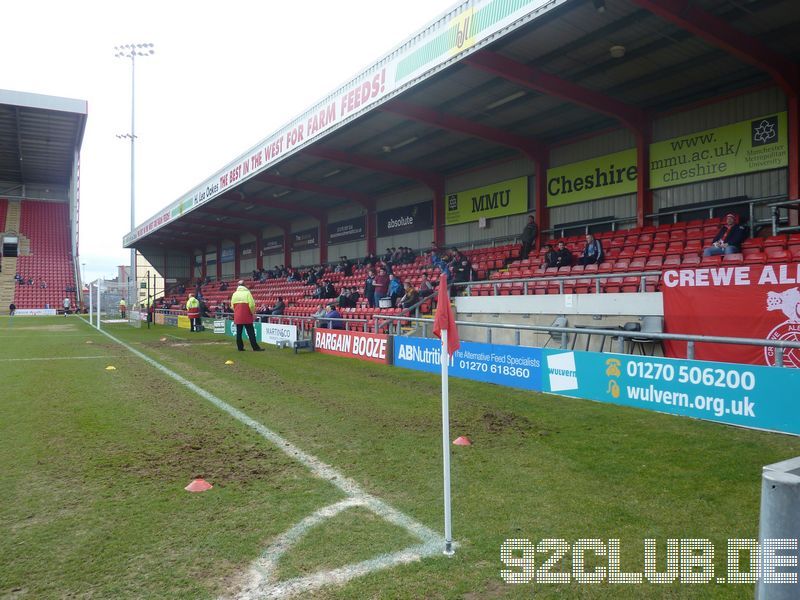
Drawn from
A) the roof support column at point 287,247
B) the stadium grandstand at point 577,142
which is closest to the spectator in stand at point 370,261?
the stadium grandstand at point 577,142

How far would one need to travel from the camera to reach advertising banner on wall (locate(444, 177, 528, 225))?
19500 millimetres

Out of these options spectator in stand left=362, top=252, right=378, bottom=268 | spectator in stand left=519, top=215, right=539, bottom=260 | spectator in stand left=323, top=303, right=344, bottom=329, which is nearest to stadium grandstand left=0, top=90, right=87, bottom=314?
spectator in stand left=362, top=252, right=378, bottom=268

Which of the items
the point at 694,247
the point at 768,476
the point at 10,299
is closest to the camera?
the point at 768,476

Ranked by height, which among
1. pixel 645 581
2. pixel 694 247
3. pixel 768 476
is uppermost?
pixel 694 247

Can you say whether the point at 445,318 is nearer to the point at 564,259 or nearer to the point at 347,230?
the point at 564,259

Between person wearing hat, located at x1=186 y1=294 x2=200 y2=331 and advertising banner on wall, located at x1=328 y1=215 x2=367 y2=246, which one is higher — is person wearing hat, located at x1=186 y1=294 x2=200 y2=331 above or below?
below

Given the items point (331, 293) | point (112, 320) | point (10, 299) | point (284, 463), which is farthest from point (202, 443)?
point (10, 299)

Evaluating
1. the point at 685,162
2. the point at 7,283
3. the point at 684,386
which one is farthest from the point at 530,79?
the point at 7,283

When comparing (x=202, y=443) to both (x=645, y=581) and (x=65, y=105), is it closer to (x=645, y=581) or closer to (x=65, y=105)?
(x=645, y=581)

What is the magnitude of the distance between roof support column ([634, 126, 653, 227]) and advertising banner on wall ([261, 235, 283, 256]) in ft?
86.8

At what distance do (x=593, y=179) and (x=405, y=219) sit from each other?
10137mm

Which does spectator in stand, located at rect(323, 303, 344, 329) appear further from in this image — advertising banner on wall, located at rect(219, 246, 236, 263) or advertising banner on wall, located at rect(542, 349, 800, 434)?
advertising banner on wall, located at rect(219, 246, 236, 263)

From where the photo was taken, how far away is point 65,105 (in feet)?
128

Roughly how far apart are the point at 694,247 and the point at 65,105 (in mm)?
43600
